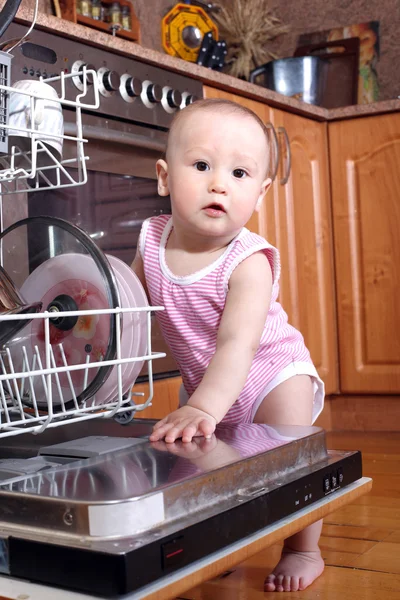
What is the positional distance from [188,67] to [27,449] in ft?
4.02

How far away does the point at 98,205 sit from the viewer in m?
1.62

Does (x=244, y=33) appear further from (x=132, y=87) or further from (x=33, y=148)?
(x=33, y=148)

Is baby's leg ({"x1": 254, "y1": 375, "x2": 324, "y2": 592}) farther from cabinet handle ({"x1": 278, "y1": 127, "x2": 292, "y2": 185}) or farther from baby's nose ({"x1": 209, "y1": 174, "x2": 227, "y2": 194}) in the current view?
cabinet handle ({"x1": 278, "y1": 127, "x2": 292, "y2": 185})

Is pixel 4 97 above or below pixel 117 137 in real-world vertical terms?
below

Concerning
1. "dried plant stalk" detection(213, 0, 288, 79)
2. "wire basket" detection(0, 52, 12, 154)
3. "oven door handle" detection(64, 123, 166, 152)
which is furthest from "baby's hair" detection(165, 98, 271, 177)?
"dried plant stalk" detection(213, 0, 288, 79)

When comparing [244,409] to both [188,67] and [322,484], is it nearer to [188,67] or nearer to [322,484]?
[322,484]

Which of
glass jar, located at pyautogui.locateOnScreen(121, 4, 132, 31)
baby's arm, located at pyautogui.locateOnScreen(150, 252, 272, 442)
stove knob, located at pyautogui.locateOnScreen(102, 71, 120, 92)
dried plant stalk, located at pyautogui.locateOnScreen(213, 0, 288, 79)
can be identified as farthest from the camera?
dried plant stalk, located at pyautogui.locateOnScreen(213, 0, 288, 79)

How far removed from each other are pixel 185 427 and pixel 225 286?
0.31m

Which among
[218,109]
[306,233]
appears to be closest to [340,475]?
[218,109]

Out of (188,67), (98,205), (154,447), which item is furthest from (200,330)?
(188,67)

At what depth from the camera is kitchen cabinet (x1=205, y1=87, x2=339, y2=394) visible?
228 cm

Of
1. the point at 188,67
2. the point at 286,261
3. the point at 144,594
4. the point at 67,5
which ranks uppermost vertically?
the point at 67,5

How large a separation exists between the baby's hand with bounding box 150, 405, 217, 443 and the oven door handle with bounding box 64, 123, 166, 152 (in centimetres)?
76

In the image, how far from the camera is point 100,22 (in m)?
2.38
